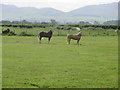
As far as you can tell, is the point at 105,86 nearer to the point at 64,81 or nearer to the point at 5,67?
the point at 64,81

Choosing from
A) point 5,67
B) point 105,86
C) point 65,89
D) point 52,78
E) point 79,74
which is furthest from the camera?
point 5,67

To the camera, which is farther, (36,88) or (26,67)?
(26,67)

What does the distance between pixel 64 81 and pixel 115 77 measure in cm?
219

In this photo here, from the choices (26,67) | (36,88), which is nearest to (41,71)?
(26,67)

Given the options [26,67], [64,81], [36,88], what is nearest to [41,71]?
[26,67]

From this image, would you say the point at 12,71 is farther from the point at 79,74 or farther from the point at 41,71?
the point at 79,74

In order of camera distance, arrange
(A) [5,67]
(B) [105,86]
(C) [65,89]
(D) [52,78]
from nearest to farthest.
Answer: (C) [65,89] → (B) [105,86] → (D) [52,78] → (A) [5,67]

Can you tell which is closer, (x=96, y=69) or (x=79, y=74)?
(x=79, y=74)

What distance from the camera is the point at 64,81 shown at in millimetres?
9391

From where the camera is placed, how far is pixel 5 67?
12039 millimetres

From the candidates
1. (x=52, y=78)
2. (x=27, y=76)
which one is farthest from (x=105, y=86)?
(x=27, y=76)

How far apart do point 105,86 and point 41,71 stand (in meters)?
3.39

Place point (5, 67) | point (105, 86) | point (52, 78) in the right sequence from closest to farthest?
point (105, 86)
point (52, 78)
point (5, 67)

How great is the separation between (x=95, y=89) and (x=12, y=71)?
164 inches
